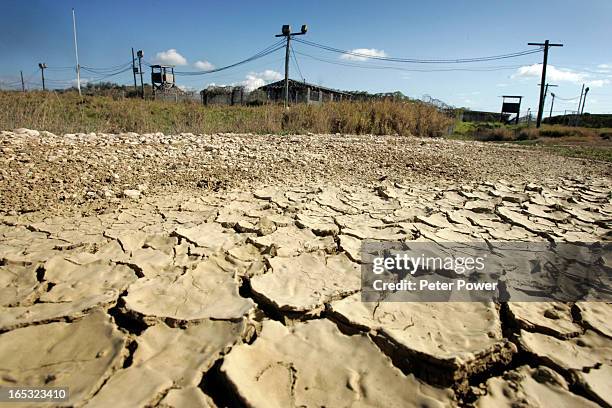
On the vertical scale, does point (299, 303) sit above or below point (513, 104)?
below

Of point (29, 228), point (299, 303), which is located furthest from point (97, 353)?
point (29, 228)

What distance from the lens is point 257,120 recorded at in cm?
760

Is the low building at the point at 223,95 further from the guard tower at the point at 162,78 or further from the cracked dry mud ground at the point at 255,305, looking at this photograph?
the cracked dry mud ground at the point at 255,305

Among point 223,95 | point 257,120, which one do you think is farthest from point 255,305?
point 223,95

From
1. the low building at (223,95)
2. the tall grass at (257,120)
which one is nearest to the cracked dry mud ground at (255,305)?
the tall grass at (257,120)

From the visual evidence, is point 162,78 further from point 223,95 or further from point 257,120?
point 257,120

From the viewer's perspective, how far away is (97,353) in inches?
43.1

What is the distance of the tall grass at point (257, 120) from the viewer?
222 inches

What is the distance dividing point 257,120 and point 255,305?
665 cm

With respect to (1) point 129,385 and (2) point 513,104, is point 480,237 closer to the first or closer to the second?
(1) point 129,385

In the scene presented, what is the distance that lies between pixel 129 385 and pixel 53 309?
592 millimetres

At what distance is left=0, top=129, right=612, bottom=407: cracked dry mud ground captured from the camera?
1025 millimetres

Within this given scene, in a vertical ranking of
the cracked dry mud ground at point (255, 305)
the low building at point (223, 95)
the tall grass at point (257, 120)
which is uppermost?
the low building at point (223, 95)

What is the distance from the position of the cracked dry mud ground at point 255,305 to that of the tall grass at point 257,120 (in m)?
2.77
